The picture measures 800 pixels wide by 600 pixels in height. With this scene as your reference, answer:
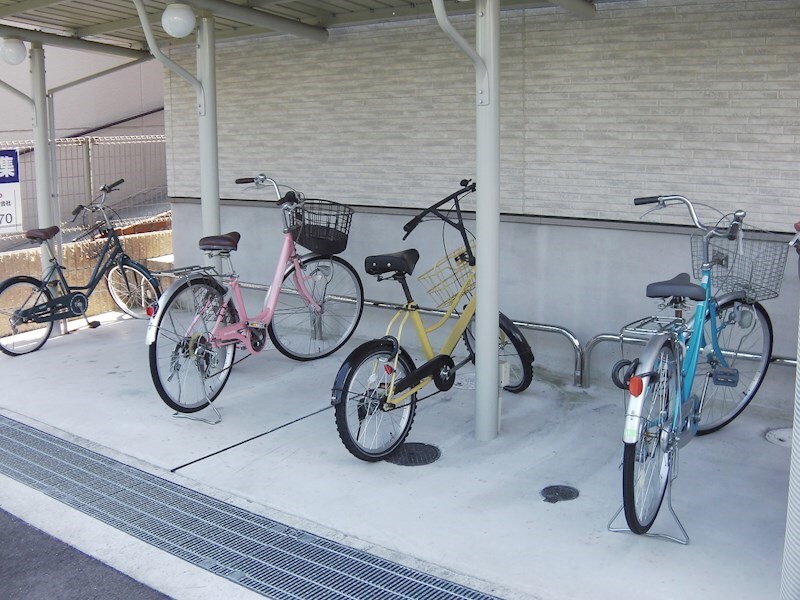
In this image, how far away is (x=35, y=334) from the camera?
22.6ft

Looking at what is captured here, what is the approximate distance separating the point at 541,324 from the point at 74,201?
6.36 m

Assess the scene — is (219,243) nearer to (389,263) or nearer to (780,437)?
(389,263)

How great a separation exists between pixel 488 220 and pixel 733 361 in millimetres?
1646

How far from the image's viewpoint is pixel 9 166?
702cm

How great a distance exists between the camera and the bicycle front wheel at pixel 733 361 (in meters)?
4.29

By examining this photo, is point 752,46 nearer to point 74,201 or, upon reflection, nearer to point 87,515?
point 87,515

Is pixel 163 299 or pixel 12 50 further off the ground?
pixel 12 50

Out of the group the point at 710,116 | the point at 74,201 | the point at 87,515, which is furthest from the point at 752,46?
the point at 74,201

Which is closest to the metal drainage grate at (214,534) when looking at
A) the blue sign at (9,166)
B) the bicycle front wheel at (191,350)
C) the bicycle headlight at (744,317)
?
the bicycle front wheel at (191,350)

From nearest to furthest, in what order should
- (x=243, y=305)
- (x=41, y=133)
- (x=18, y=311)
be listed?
(x=243, y=305)
(x=18, y=311)
(x=41, y=133)

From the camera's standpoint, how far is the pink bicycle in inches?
195

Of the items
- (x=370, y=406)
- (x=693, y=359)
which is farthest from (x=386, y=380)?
(x=693, y=359)

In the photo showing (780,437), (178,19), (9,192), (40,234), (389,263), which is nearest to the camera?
(389,263)

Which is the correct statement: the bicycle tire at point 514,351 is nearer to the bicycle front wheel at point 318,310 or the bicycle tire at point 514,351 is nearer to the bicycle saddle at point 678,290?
the bicycle front wheel at point 318,310
